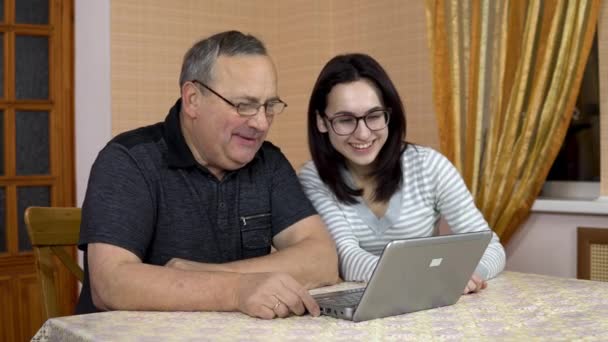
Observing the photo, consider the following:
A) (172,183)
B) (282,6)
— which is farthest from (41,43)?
(172,183)

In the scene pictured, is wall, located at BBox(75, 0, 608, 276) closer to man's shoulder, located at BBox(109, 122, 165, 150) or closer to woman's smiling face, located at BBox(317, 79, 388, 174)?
woman's smiling face, located at BBox(317, 79, 388, 174)

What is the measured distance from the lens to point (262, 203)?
2.06 metres

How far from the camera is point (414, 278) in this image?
152 cm

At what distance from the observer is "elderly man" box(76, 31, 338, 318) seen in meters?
1.71

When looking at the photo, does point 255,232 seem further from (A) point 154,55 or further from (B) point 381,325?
(A) point 154,55

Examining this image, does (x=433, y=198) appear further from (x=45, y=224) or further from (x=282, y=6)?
(x=282, y=6)

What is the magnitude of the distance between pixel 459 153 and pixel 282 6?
1.44 m

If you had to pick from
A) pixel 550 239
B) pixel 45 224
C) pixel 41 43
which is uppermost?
pixel 41 43

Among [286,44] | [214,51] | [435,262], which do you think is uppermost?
[286,44]

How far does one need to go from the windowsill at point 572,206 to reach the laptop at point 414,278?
4.76 feet

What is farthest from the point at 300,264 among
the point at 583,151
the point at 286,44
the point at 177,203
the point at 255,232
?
the point at 286,44

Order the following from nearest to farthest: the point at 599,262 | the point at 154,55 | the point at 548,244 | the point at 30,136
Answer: the point at 599,262, the point at 548,244, the point at 30,136, the point at 154,55

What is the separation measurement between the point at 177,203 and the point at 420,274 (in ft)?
2.23

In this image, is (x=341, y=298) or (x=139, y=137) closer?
(x=341, y=298)
